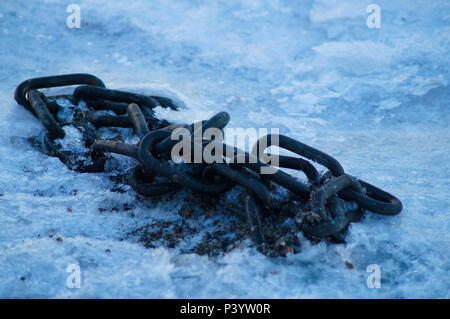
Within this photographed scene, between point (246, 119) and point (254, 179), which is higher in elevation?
point (246, 119)

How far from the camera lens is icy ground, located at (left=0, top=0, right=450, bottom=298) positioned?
5.74ft

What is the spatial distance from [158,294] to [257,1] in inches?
166

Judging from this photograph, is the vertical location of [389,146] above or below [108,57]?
below

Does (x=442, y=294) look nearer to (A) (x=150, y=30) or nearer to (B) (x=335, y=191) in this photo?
(B) (x=335, y=191)

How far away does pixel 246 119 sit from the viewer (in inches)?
134

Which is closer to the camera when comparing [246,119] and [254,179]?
[254,179]

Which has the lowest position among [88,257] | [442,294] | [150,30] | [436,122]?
[442,294]

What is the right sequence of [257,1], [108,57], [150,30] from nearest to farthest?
[108,57]
[150,30]
[257,1]

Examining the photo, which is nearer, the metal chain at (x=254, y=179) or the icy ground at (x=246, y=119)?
the icy ground at (x=246, y=119)

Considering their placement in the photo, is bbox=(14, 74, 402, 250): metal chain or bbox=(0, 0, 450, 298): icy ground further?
bbox=(14, 74, 402, 250): metal chain

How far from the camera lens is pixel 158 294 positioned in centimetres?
166

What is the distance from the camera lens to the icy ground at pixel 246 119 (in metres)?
1.75

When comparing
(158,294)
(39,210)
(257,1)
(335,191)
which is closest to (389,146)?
(335,191)

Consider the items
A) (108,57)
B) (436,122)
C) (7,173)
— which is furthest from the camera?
(108,57)
